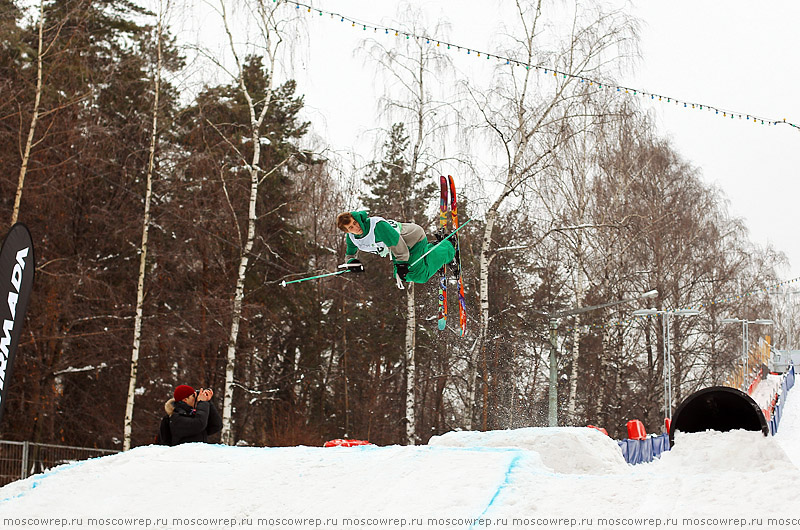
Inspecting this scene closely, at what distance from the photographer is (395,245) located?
893 cm

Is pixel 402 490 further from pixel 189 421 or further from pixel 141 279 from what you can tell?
pixel 141 279

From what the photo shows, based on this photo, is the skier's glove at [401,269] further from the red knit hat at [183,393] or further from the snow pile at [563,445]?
the red knit hat at [183,393]

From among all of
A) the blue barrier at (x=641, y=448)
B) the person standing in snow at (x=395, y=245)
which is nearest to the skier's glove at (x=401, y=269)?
the person standing in snow at (x=395, y=245)

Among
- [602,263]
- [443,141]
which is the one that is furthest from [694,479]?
[602,263]

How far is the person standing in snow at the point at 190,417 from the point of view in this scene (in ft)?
26.0

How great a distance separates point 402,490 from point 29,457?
10.1m

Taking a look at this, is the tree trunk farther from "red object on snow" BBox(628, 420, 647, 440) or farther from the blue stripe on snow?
the blue stripe on snow

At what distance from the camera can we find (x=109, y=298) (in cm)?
1722

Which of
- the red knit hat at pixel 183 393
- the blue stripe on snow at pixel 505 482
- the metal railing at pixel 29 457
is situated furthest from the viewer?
the metal railing at pixel 29 457

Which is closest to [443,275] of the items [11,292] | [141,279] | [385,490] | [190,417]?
[190,417]

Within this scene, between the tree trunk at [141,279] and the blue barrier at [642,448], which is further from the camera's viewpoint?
the tree trunk at [141,279]

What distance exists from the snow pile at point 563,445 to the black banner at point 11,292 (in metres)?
4.60

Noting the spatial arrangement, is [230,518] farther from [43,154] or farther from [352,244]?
[43,154]

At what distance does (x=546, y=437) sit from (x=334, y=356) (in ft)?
62.9
